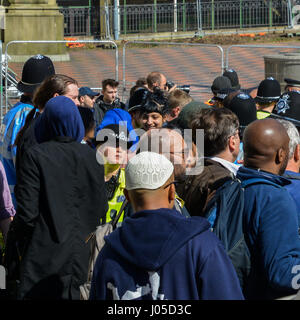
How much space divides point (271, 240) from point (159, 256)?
81 cm

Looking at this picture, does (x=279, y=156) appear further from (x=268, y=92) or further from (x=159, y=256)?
(x=268, y=92)

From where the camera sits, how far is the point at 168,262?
109 inches

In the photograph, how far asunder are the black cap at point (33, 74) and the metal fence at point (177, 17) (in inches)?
803

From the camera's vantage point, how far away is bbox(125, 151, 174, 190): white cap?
289 cm

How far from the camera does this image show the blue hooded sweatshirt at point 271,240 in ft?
10.8

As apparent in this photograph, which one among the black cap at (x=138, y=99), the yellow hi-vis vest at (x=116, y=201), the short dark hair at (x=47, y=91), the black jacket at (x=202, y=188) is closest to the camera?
the black jacket at (x=202, y=188)

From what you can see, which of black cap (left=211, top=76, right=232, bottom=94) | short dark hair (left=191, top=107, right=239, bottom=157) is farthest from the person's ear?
black cap (left=211, top=76, right=232, bottom=94)

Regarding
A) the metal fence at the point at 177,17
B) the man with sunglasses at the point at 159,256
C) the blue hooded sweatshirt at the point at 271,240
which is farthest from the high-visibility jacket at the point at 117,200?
the metal fence at the point at 177,17

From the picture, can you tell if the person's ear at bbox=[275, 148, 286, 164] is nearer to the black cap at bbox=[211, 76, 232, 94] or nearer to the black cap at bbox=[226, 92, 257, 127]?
the black cap at bbox=[226, 92, 257, 127]

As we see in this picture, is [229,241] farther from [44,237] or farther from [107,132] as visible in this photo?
[107,132]

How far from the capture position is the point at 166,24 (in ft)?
92.5

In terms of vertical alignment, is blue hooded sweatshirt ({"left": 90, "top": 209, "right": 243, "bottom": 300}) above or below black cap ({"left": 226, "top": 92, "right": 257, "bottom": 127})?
below

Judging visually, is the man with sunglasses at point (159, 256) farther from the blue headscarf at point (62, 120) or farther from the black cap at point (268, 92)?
the black cap at point (268, 92)
